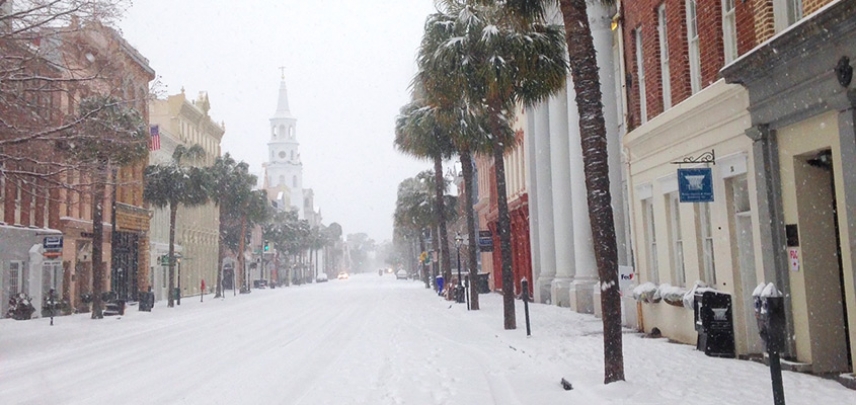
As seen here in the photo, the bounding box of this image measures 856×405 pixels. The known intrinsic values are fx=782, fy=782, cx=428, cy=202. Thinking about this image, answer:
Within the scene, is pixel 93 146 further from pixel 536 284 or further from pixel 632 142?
pixel 536 284

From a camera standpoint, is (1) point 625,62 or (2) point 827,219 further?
(1) point 625,62

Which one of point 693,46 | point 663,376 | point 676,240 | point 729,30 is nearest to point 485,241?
point 676,240

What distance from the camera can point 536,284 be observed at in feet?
104

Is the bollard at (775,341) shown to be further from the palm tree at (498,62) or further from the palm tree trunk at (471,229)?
the palm tree trunk at (471,229)

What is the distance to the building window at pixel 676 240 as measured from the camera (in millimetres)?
15164

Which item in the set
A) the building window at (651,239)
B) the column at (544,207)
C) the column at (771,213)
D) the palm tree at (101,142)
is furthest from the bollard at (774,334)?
the column at (544,207)

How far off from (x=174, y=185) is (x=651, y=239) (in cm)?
3266

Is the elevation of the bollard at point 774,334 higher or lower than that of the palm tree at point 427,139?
lower


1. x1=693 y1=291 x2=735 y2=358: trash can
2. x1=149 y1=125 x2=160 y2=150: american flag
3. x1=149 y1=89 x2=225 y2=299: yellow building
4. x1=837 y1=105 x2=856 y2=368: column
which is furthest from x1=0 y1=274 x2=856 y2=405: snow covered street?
x1=149 y1=89 x2=225 y2=299: yellow building

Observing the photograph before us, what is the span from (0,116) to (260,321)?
10728mm

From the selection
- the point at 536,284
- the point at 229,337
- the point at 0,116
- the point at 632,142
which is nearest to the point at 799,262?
the point at 632,142

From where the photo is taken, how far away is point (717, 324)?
12.2m

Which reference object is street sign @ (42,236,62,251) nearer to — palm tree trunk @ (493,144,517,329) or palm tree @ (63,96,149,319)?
palm tree @ (63,96,149,319)

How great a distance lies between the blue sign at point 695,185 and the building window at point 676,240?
2772 mm
